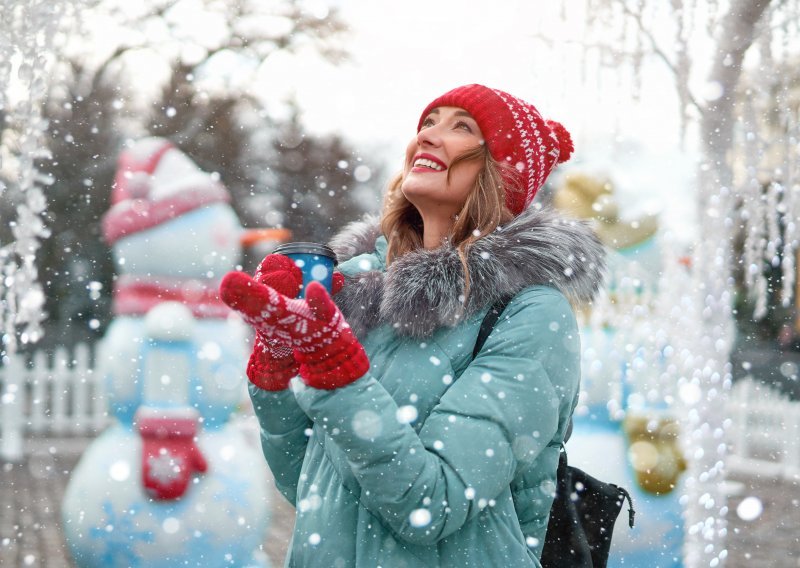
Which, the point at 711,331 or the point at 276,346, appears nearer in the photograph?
the point at 276,346

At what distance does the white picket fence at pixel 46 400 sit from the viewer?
28.2 feet

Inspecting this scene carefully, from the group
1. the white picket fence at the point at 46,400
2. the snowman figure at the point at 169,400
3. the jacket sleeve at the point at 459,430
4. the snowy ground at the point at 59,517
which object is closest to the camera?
the jacket sleeve at the point at 459,430

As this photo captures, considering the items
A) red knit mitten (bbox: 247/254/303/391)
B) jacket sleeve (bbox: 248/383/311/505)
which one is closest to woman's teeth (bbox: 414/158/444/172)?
red knit mitten (bbox: 247/254/303/391)

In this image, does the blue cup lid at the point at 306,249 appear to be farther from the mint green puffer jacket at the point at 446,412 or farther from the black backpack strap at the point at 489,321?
the black backpack strap at the point at 489,321

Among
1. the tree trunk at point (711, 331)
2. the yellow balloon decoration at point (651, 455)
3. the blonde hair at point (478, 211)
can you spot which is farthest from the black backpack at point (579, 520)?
the tree trunk at point (711, 331)

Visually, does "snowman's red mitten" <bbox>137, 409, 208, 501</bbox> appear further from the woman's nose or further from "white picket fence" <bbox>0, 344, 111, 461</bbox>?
"white picket fence" <bbox>0, 344, 111, 461</bbox>

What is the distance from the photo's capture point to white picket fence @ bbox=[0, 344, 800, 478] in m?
8.61

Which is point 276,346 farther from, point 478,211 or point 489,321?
point 478,211

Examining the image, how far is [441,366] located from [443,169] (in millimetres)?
512

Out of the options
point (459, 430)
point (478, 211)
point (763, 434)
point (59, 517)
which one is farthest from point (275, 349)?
point (763, 434)

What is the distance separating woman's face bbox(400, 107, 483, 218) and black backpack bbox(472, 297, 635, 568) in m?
0.59

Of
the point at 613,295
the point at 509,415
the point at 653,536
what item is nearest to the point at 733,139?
the point at 613,295

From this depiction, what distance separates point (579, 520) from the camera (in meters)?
1.89

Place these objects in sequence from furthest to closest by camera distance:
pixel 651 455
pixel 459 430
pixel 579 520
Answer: pixel 651 455
pixel 579 520
pixel 459 430
